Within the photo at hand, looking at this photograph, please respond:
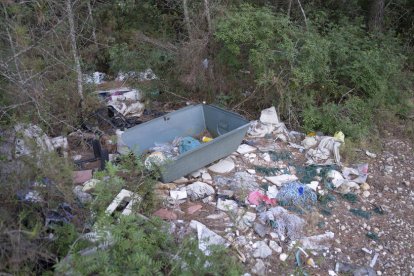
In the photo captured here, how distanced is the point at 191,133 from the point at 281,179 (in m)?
1.38

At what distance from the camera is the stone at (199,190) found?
4026mm

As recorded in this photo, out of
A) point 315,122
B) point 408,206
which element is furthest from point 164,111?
point 408,206

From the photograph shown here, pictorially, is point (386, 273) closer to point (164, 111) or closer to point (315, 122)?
point (315, 122)

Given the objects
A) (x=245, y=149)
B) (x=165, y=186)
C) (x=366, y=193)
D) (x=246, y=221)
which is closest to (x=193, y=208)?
(x=165, y=186)

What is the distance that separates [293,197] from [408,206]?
1.31 m

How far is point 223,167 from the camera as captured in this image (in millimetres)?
4504

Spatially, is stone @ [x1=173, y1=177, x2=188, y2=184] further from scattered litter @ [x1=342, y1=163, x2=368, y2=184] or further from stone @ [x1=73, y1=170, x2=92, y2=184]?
scattered litter @ [x1=342, y1=163, x2=368, y2=184]

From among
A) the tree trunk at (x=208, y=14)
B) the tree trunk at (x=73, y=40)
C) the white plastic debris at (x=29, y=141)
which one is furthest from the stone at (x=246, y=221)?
the tree trunk at (x=208, y=14)

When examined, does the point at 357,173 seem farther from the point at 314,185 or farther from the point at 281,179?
the point at 281,179

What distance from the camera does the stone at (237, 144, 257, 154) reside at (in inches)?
191

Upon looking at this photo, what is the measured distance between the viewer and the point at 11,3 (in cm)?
400

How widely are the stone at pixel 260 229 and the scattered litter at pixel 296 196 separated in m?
0.46

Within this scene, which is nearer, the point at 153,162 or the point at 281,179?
the point at 153,162

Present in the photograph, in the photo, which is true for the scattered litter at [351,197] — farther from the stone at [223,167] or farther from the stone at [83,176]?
the stone at [83,176]
